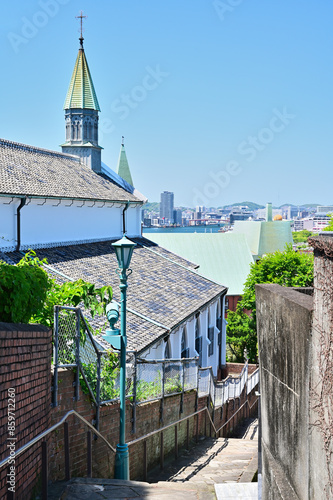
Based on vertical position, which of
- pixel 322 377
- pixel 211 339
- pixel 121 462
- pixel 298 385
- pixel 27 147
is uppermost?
pixel 27 147

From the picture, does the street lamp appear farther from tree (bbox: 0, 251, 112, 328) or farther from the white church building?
the white church building

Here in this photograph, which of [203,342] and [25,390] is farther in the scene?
[203,342]

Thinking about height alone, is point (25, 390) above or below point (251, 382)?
above

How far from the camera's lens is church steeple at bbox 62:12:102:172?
38.1 m

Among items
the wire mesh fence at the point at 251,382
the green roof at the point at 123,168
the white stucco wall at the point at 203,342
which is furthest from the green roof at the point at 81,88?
the wire mesh fence at the point at 251,382

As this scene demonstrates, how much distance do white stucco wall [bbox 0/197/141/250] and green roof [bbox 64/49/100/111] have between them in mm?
8386

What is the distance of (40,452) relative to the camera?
7.68 meters

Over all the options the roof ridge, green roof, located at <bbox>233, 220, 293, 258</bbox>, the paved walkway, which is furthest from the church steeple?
green roof, located at <bbox>233, 220, 293, 258</bbox>

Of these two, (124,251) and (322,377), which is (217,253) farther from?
(322,377)

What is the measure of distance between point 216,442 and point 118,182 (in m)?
24.7

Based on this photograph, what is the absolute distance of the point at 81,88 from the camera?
3847 cm

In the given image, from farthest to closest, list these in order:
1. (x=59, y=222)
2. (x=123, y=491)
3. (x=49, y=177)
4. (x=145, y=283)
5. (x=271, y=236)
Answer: (x=271, y=236)
(x=49, y=177)
(x=59, y=222)
(x=145, y=283)
(x=123, y=491)

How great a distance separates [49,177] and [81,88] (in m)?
13.2

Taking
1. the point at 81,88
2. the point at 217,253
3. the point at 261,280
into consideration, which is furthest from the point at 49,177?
the point at 217,253
